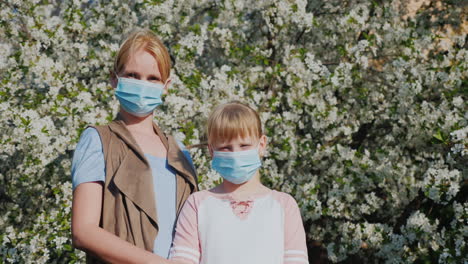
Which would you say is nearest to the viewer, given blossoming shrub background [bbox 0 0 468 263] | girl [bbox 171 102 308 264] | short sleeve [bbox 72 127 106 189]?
short sleeve [bbox 72 127 106 189]

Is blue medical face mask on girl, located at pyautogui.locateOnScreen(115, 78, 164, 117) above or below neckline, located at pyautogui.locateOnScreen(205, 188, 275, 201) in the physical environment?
→ above

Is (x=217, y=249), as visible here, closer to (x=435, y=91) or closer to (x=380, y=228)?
(x=380, y=228)

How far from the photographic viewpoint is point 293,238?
2.18m

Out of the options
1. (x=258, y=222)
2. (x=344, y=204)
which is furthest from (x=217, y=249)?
(x=344, y=204)

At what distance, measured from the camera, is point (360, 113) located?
21.4 feet

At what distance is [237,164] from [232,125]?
0.57 feet

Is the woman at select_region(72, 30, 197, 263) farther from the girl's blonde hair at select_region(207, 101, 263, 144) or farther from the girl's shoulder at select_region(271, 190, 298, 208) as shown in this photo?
the girl's shoulder at select_region(271, 190, 298, 208)

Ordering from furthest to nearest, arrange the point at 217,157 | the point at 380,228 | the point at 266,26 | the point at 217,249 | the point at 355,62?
the point at 266,26 → the point at 355,62 → the point at 380,228 → the point at 217,157 → the point at 217,249

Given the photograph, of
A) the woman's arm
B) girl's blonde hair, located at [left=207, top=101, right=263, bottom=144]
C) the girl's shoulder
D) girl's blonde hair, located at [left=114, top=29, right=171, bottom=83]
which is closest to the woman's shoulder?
the woman's arm

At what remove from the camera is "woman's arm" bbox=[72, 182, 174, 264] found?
188cm

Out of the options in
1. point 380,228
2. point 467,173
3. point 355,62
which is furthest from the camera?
point 355,62

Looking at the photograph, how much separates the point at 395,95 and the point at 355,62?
618 mm

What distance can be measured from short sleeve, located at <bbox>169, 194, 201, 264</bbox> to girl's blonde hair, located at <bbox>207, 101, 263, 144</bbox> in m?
0.32

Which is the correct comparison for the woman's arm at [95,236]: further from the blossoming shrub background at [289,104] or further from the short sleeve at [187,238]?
the blossoming shrub background at [289,104]
